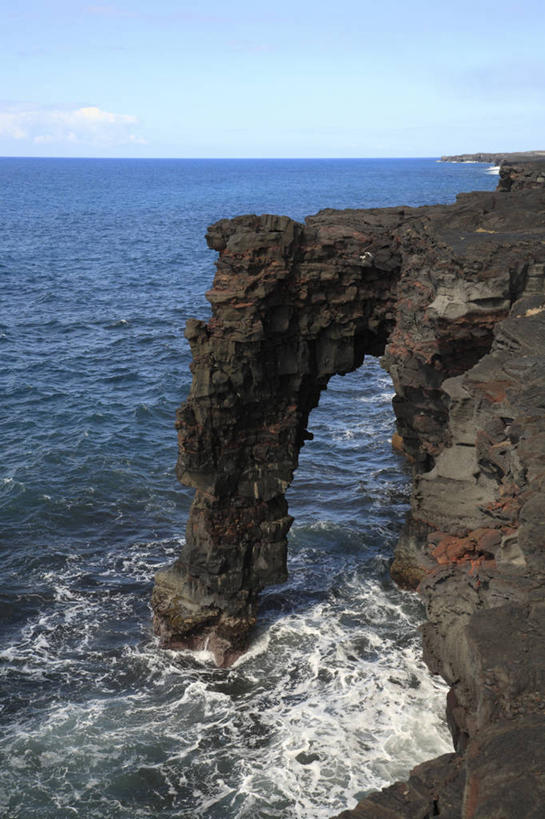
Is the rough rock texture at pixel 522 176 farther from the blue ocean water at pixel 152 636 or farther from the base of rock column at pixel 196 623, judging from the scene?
the base of rock column at pixel 196 623

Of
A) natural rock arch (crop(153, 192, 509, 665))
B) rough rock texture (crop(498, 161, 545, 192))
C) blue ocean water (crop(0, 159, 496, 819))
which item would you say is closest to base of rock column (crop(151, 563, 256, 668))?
natural rock arch (crop(153, 192, 509, 665))

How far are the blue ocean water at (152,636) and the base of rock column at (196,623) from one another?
695mm

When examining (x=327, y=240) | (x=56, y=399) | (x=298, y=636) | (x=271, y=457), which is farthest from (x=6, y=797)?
(x=56, y=399)

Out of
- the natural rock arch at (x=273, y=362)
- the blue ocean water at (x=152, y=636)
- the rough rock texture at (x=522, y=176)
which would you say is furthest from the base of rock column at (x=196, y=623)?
the rough rock texture at (x=522, y=176)

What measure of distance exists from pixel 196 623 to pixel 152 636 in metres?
2.22

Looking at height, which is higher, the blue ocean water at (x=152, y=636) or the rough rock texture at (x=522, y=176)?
the rough rock texture at (x=522, y=176)

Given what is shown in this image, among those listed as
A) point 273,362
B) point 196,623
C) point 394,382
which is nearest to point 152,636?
point 196,623

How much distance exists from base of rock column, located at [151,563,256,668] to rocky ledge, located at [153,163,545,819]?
0.17 feet

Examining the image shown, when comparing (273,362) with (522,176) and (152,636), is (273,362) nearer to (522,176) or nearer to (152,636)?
(152,636)

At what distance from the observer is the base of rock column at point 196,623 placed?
29.4 meters

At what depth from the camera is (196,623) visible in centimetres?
2942

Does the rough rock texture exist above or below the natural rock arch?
above

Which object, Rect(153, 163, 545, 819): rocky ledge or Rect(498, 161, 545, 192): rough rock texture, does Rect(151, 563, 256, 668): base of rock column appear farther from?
Rect(498, 161, 545, 192): rough rock texture

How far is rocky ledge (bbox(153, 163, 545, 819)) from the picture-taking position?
15469 millimetres
